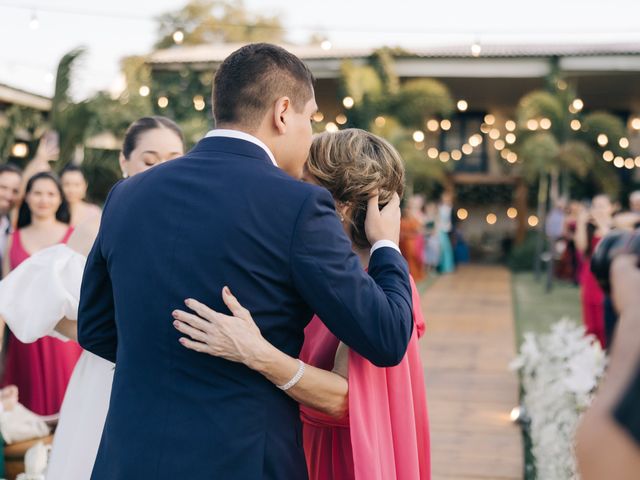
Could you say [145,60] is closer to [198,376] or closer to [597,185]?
[597,185]

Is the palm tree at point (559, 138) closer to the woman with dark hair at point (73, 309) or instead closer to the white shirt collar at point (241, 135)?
the woman with dark hair at point (73, 309)

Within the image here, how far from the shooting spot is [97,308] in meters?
1.96

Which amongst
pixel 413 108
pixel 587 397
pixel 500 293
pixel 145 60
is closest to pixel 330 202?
pixel 587 397

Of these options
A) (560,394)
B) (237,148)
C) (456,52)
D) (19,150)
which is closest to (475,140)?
(456,52)

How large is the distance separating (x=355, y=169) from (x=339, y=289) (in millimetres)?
551

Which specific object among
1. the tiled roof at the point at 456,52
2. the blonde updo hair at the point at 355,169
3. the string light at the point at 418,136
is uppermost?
the tiled roof at the point at 456,52

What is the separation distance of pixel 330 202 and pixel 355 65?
782 inches

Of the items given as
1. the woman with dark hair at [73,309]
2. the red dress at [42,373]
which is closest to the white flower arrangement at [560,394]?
the woman with dark hair at [73,309]

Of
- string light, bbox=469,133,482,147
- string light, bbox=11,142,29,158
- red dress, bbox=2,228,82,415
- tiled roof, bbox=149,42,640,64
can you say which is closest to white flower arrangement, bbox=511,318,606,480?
red dress, bbox=2,228,82,415

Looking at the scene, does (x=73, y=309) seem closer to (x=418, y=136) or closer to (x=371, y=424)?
(x=371, y=424)

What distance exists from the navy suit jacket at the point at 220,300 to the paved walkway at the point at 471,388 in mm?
3358

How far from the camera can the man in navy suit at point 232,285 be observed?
1.62 metres

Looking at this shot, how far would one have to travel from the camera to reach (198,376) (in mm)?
1655

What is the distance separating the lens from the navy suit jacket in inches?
63.6
